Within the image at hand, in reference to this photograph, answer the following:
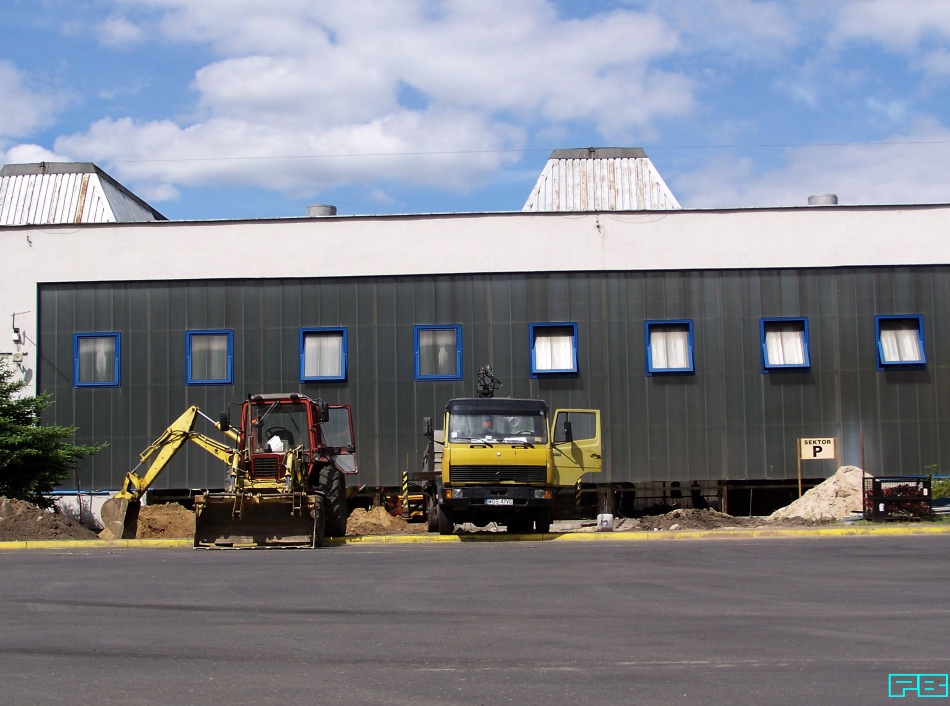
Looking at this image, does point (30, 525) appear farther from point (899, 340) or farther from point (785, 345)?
point (899, 340)

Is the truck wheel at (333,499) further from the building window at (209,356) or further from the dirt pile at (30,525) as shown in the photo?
the building window at (209,356)

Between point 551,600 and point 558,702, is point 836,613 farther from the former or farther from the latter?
point 558,702

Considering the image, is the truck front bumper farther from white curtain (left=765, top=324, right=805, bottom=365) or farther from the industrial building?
white curtain (left=765, top=324, right=805, bottom=365)

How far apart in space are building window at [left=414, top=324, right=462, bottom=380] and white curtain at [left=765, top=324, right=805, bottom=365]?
8.41m

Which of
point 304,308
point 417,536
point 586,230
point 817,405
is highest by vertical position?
point 586,230

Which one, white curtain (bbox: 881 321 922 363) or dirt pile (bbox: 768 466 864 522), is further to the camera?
white curtain (bbox: 881 321 922 363)

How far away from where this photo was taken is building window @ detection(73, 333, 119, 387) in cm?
2859

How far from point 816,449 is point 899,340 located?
4.55 meters

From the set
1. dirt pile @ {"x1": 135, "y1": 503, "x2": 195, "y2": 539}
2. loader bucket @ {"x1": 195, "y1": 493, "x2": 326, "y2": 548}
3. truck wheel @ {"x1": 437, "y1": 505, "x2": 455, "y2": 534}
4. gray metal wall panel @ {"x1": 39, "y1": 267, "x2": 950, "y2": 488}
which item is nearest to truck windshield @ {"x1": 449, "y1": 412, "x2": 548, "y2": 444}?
truck wheel @ {"x1": 437, "y1": 505, "x2": 455, "y2": 534}

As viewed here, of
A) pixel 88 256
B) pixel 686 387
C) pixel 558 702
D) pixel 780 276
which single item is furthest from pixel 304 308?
pixel 558 702

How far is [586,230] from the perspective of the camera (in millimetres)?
28641

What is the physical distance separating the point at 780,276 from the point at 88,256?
18949mm

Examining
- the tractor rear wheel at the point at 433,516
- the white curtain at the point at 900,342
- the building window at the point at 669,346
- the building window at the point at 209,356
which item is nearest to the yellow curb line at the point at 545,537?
the tractor rear wheel at the point at 433,516

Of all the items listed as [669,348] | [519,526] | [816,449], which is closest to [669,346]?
[669,348]
